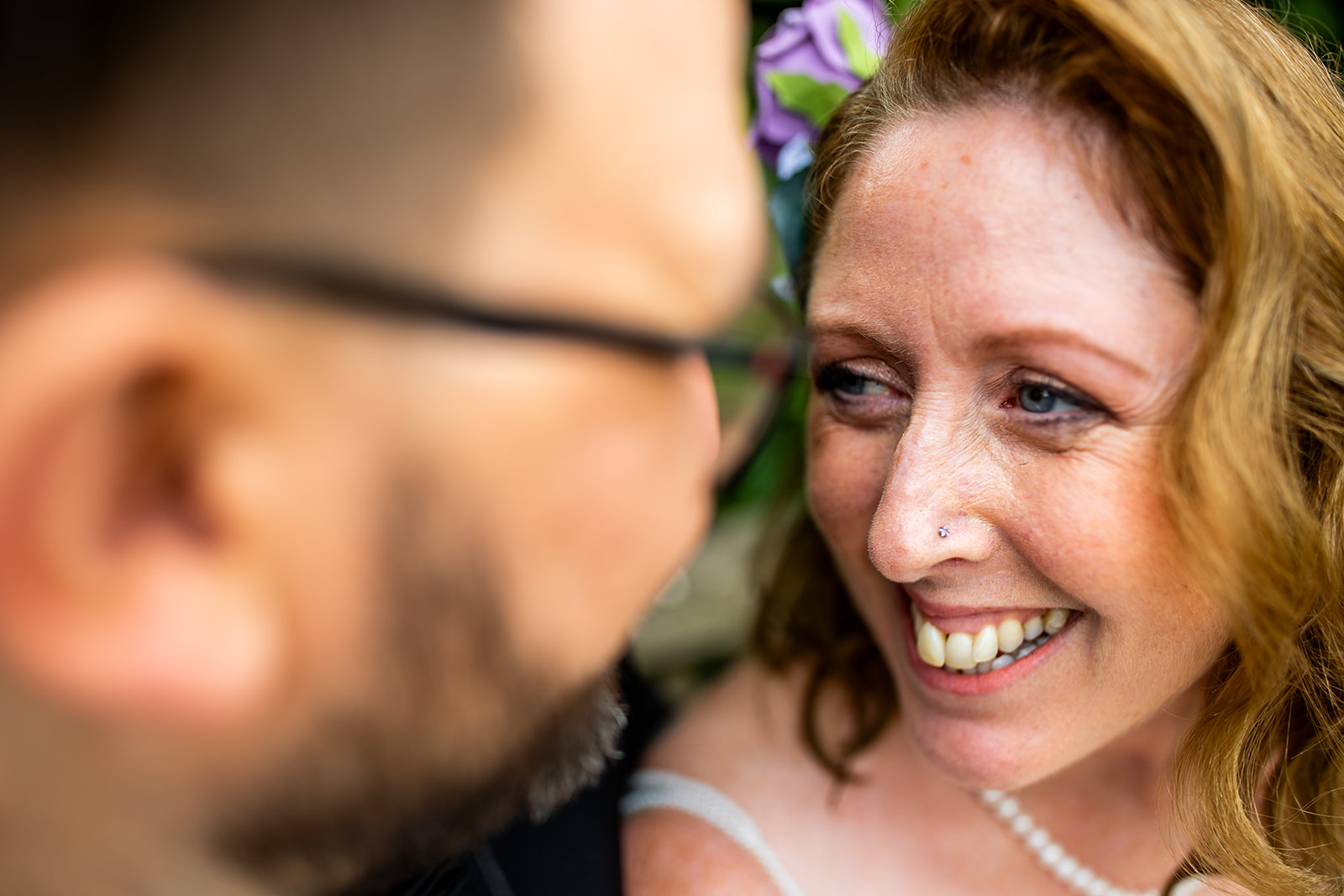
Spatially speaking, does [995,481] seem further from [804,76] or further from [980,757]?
[804,76]

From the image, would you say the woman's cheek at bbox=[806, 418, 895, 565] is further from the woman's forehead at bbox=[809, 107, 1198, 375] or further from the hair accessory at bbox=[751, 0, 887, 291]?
the hair accessory at bbox=[751, 0, 887, 291]

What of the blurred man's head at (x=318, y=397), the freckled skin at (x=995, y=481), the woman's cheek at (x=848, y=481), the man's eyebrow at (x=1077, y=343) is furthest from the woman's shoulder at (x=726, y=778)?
the man's eyebrow at (x=1077, y=343)

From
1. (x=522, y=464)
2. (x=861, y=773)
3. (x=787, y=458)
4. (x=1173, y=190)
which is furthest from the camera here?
(x=787, y=458)

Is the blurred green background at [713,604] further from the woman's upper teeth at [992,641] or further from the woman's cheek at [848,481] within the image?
the woman's upper teeth at [992,641]

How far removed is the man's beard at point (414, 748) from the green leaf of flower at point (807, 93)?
4.18 feet

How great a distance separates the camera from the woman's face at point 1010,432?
1.25 m

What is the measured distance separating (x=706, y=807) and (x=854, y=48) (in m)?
1.47

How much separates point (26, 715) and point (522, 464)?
1.65ft

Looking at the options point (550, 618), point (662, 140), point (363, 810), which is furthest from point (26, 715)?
point (662, 140)

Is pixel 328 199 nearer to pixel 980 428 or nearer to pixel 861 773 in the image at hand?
pixel 980 428

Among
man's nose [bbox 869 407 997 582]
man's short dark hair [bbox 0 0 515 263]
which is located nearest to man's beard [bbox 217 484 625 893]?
man's short dark hair [bbox 0 0 515 263]

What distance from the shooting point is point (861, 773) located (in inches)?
72.5

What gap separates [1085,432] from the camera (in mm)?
1291

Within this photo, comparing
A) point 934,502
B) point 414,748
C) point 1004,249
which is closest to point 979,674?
point 934,502
